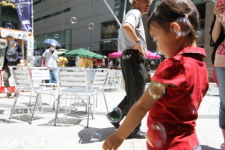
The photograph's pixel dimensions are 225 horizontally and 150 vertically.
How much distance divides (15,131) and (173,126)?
2.66 m

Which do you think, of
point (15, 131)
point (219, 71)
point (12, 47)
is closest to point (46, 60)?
point (12, 47)

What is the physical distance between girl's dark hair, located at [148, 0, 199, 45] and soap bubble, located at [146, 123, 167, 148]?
1.44 ft

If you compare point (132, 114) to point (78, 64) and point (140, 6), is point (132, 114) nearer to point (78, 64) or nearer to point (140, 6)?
point (140, 6)

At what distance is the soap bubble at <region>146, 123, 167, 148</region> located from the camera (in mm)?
909

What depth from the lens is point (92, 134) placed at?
2463 mm

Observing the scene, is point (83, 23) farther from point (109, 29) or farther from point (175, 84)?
point (175, 84)

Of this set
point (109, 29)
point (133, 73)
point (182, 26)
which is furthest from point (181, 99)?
point (109, 29)

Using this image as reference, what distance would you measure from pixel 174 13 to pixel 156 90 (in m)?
0.39

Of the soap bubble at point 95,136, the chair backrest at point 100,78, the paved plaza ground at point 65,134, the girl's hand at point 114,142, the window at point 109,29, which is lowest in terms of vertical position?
the paved plaza ground at point 65,134

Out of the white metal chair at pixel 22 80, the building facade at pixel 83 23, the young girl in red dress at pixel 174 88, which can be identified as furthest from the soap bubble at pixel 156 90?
the building facade at pixel 83 23

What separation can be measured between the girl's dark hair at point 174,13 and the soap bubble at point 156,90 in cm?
29

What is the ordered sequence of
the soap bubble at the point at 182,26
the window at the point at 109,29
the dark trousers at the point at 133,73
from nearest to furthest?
1. the soap bubble at the point at 182,26
2. the dark trousers at the point at 133,73
3. the window at the point at 109,29

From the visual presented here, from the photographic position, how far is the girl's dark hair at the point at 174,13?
3.18ft

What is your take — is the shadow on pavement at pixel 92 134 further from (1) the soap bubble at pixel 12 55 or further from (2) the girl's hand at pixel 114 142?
(1) the soap bubble at pixel 12 55
